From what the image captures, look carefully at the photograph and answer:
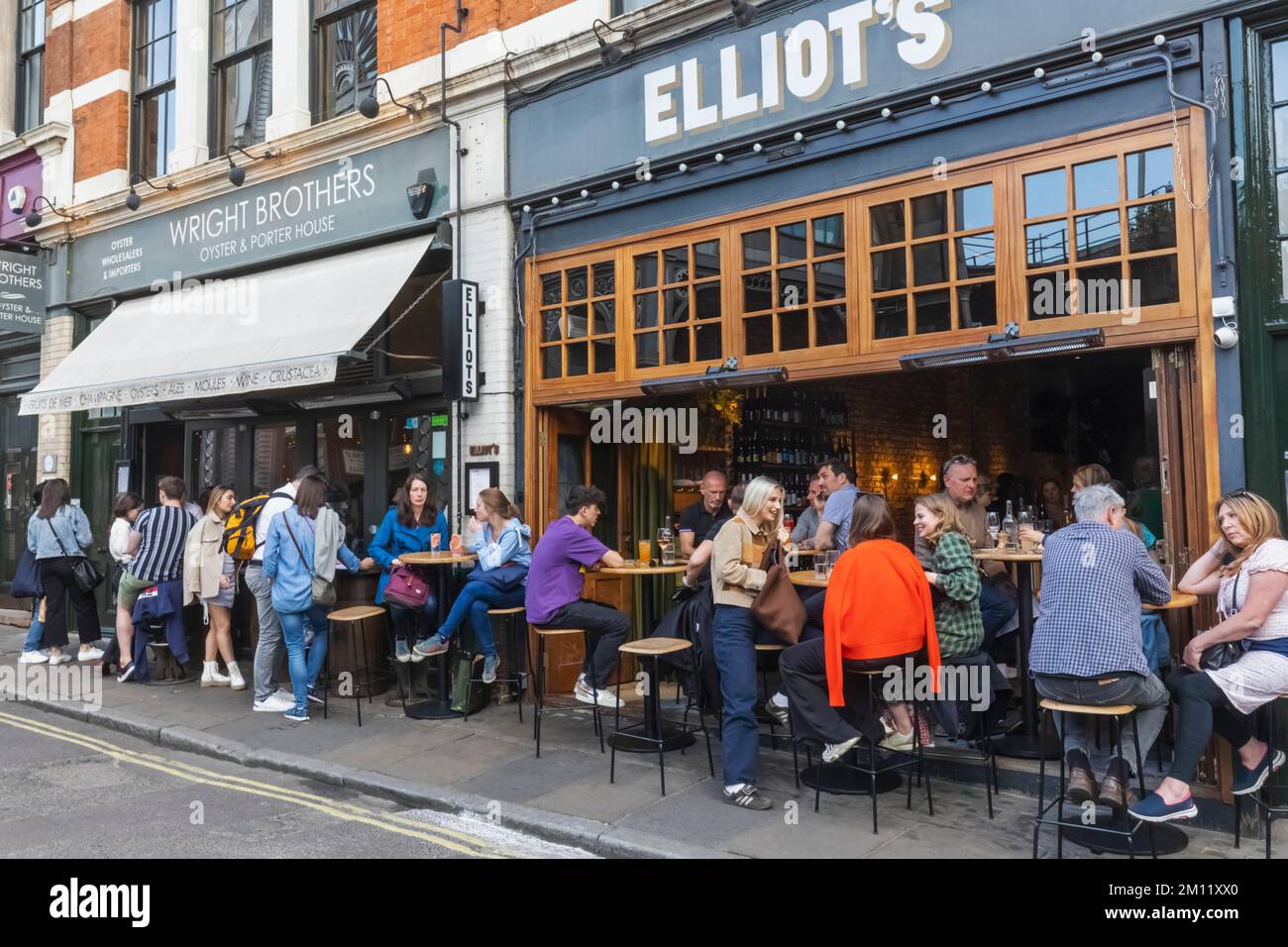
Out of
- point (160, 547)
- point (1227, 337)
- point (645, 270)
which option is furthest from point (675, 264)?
point (160, 547)

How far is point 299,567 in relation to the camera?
800 centimetres

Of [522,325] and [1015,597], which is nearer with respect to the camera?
[1015,597]

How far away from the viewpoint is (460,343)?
8.96 meters

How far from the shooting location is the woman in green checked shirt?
221 inches

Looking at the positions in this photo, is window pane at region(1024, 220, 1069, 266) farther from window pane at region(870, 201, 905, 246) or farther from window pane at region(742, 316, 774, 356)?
window pane at region(742, 316, 774, 356)

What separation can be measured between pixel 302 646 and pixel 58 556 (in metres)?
4.09

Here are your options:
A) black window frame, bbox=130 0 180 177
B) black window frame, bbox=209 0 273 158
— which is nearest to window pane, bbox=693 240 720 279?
black window frame, bbox=209 0 273 158

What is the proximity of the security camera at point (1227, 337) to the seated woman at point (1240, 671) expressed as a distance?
909 mm

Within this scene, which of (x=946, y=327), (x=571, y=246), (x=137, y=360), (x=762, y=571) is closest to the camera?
(x=762, y=571)

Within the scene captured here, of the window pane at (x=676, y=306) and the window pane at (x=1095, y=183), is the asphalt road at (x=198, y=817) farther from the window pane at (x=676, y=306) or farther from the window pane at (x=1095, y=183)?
the window pane at (x=1095, y=183)
